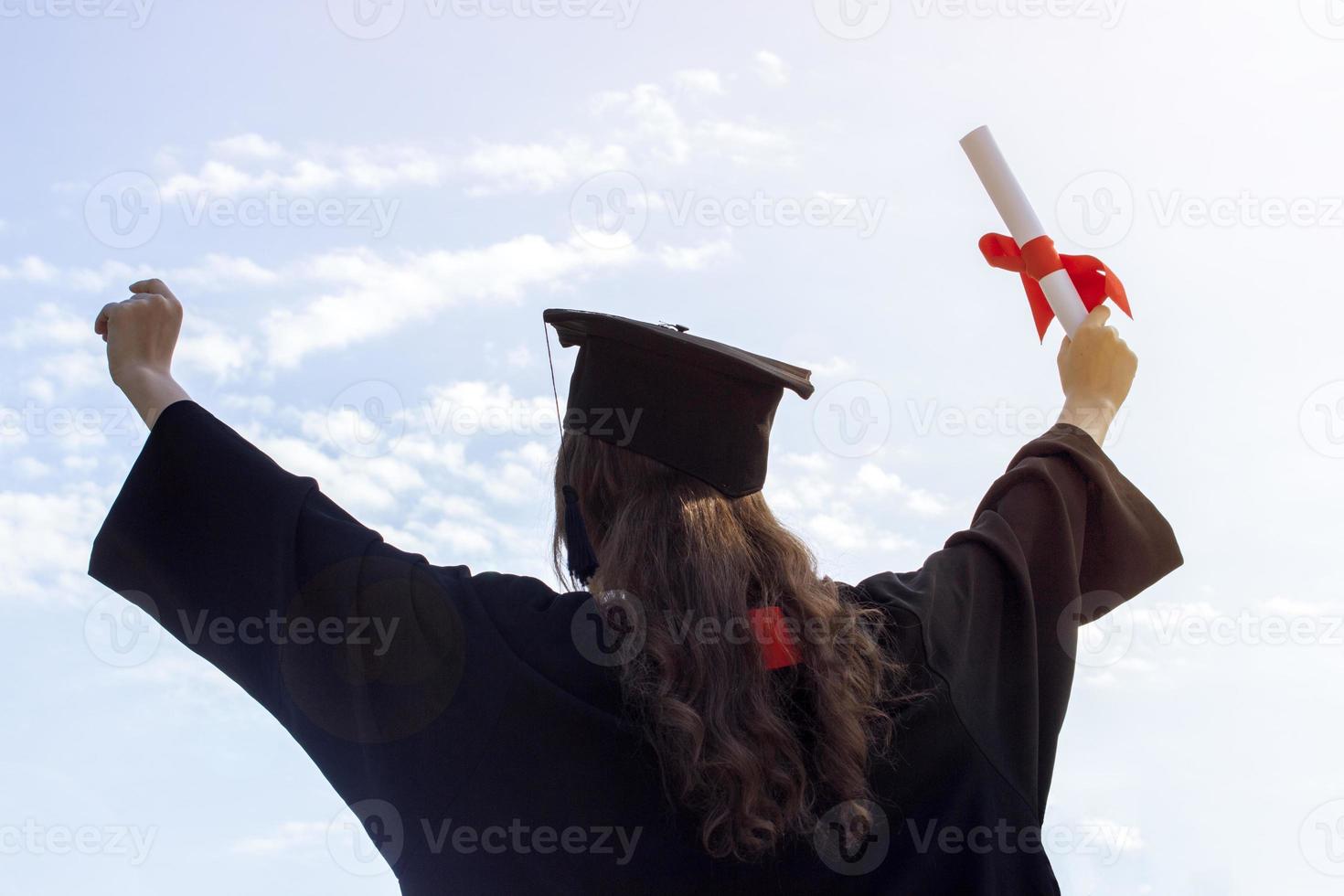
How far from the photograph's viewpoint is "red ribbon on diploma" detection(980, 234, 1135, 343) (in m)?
3.33

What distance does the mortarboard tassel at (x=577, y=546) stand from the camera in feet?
9.36

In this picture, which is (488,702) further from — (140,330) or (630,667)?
(140,330)

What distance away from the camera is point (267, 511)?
2727 millimetres

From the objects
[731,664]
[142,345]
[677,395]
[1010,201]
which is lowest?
[731,664]

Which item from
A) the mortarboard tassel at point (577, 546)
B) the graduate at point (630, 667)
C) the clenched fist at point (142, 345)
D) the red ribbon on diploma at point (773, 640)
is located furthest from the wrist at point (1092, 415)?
the clenched fist at point (142, 345)

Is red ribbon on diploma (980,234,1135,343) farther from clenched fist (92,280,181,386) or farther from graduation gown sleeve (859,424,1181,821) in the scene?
clenched fist (92,280,181,386)

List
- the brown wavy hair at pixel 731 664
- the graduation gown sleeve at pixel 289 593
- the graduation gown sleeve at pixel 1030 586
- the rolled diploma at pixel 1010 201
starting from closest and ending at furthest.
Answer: the brown wavy hair at pixel 731 664, the graduation gown sleeve at pixel 289 593, the graduation gown sleeve at pixel 1030 586, the rolled diploma at pixel 1010 201

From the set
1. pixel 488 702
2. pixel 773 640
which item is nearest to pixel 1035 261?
pixel 773 640

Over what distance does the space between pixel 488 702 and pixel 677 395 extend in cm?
90

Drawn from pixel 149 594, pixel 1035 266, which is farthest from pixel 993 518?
pixel 149 594

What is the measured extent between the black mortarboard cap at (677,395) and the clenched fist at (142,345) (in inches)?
35.3

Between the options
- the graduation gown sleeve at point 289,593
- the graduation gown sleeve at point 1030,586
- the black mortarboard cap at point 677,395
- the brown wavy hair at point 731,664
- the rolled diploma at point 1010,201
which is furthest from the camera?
the rolled diploma at point 1010,201

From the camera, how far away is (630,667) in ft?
8.48

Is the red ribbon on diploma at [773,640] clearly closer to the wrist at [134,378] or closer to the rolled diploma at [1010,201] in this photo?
the rolled diploma at [1010,201]
